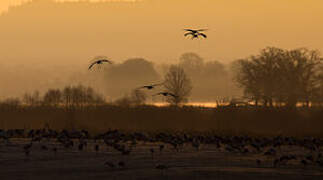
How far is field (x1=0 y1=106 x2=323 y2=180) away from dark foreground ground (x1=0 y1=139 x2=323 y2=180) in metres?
0.03

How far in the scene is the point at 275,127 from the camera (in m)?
38.0

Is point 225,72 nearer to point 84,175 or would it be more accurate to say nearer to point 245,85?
Answer: point 245,85

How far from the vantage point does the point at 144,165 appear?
19.9 meters

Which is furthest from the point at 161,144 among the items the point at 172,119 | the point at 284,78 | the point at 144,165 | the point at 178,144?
the point at 284,78

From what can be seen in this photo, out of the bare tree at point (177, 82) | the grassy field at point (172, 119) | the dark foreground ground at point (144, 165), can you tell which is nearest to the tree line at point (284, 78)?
the bare tree at point (177, 82)

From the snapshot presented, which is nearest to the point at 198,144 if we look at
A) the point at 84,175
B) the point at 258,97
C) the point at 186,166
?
the point at 186,166

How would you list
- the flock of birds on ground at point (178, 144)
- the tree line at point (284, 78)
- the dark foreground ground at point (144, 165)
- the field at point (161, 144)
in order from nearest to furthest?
1. the dark foreground ground at point (144, 165)
2. the field at point (161, 144)
3. the flock of birds on ground at point (178, 144)
4. the tree line at point (284, 78)

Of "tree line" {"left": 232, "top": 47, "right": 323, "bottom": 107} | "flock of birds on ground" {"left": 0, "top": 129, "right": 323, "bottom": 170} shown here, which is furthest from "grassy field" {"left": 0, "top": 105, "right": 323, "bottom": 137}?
"tree line" {"left": 232, "top": 47, "right": 323, "bottom": 107}

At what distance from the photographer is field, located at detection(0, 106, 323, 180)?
18.5 metres

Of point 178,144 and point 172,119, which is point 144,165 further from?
point 172,119

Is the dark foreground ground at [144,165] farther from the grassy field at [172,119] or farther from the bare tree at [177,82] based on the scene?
the bare tree at [177,82]

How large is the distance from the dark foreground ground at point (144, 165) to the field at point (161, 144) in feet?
0.10

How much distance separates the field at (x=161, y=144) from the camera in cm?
1847

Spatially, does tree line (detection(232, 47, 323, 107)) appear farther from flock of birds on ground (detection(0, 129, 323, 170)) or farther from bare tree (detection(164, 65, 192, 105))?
flock of birds on ground (detection(0, 129, 323, 170))
